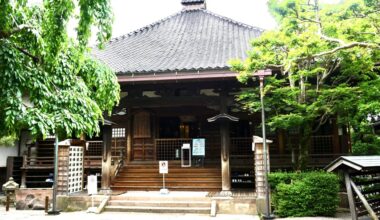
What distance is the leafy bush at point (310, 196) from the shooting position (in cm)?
878

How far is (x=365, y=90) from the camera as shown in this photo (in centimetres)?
919

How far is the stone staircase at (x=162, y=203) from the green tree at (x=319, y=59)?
331 cm

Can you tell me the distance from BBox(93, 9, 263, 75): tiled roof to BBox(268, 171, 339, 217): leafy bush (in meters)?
4.22

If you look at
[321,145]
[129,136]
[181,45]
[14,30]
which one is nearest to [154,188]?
[129,136]

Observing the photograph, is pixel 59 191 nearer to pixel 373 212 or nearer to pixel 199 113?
pixel 199 113

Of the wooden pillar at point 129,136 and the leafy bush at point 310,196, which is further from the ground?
the wooden pillar at point 129,136

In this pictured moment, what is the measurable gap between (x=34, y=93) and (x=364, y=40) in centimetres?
724

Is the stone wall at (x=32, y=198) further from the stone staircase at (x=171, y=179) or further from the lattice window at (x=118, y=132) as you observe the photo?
the lattice window at (x=118, y=132)

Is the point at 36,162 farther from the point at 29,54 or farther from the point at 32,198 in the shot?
the point at 29,54

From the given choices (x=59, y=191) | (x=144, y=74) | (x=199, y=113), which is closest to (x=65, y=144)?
(x=59, y=191)

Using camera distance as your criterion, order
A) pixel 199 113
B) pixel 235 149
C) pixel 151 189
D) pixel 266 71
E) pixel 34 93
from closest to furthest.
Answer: pixel 34 93 < pixel 266 71 < pixel 151 189 < pixel 235 149 < pixel 199 113

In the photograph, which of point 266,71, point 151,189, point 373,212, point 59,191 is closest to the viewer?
point 373,212

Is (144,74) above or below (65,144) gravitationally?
above

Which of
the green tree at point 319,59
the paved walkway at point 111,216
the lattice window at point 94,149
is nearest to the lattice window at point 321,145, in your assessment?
the green tree at point 319,59
